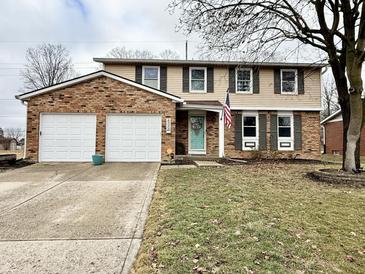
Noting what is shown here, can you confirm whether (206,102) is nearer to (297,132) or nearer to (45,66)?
(297,132)

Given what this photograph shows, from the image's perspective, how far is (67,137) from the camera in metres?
12.8

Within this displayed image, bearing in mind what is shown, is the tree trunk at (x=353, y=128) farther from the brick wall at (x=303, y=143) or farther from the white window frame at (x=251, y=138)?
the white window frame at (x=251, y=138)

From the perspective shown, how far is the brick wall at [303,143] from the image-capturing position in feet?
52.2

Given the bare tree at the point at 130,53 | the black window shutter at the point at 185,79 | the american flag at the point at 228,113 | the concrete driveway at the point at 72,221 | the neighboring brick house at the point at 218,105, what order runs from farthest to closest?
the bare tree at the point at 130,53 → the black window shutter at the point at 185,79 → the american flag at the point at 228,113 → the neighboring brick house at the point at 218,105 → the concrete driveway at the point at 72,221

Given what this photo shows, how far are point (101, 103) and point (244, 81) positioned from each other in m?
8.46

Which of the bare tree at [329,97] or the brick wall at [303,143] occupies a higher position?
the bare tree at [329,97]

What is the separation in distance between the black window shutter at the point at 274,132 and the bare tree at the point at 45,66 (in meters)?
29.2

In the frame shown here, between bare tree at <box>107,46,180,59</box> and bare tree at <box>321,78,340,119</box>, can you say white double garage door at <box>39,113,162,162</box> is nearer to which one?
bare tree at <box>107,46,180,59</box>

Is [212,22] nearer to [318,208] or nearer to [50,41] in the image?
[318,208]

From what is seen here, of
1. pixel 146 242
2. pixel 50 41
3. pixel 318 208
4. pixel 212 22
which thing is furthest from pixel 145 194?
pixel 50 41

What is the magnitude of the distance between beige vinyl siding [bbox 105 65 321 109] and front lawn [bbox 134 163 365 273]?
9.56 meters

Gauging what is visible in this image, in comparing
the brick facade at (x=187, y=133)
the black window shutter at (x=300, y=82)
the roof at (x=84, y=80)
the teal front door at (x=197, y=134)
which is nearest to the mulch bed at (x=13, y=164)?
the roof at (x=84, y=80)

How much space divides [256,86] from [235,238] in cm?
1382

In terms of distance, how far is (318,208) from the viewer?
5340mm
